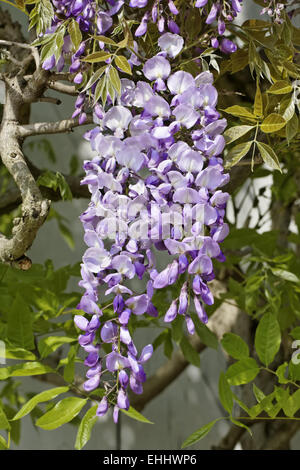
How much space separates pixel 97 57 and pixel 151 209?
0.14 meters

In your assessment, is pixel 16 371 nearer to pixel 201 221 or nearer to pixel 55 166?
pixel 201 221

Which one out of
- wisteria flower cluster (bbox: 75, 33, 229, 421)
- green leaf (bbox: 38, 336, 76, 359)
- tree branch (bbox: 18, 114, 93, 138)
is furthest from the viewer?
green leaf (bbox: 38, 336, 76, 359)

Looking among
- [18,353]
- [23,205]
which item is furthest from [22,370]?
[23,205]

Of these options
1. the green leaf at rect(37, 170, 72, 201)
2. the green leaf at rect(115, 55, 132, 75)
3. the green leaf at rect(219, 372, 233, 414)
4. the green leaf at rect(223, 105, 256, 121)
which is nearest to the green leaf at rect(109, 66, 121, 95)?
the green leaf at rect(115, 55, 132, 75)

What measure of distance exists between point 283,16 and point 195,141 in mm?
169

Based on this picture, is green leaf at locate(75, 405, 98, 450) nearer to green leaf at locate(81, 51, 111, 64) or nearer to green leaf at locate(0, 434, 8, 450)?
green leaf at locate(0, 434, 8, 450)

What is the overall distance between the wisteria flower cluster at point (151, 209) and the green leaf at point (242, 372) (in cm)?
22

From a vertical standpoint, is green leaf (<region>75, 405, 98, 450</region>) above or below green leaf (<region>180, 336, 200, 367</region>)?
above

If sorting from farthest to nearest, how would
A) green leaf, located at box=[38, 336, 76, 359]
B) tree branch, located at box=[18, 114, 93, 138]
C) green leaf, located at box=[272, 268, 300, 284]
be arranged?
green leaf, located at box=[272, 268, 300, 284], green leaf, located at box=[38, 336, 76, 359], tree branch, located at box=[18, 114, 93, 138]

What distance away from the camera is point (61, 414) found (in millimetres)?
707

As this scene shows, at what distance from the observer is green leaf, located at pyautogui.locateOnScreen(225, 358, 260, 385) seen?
2.43ft

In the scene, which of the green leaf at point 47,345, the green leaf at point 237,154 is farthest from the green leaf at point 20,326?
the green leaf at point 237,154

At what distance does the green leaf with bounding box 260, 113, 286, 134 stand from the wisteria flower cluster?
6 centimetres

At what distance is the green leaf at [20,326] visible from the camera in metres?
0.79
